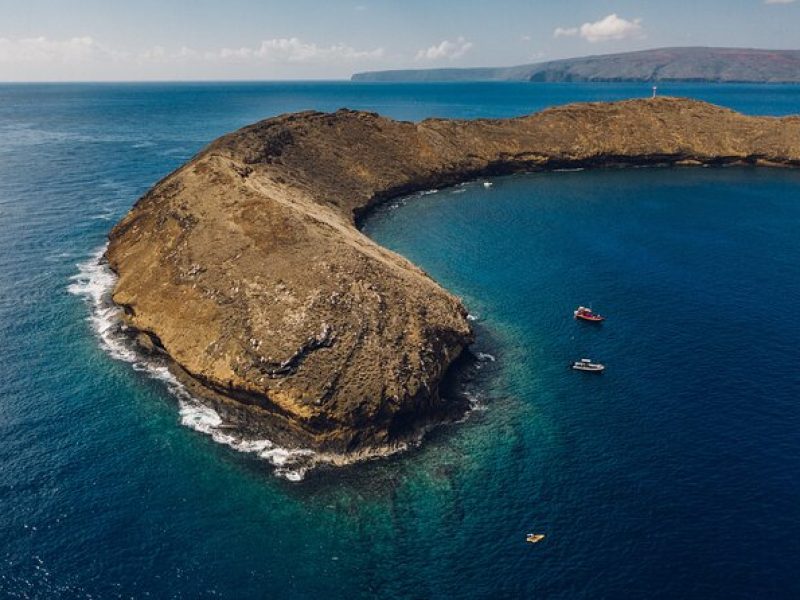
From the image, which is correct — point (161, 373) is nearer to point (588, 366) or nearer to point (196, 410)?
point (196, 410)

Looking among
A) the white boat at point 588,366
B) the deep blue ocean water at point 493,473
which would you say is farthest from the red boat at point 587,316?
the white boat at point 588,366

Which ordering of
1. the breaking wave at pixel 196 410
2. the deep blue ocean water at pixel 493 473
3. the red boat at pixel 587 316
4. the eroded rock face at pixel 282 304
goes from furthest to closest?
the red boat at pixel 587 316
the eroded rock face at pixel 282 304
the breaking wave at pixel 196 410
the deep blue ocean water at pixel 493 473

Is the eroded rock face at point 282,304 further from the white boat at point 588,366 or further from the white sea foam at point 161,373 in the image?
the white boat at point 588,366

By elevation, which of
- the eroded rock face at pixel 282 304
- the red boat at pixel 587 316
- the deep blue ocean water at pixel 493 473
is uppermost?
the eroded rock face at pixel 282 304

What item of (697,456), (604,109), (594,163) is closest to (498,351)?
(697,456)

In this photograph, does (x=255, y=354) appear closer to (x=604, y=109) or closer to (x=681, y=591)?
(x=681, y=591)

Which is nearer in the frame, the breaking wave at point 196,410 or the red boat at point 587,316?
the breaking wave at point 196,410

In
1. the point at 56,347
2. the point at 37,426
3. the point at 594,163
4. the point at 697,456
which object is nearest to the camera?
the point at 697,456
